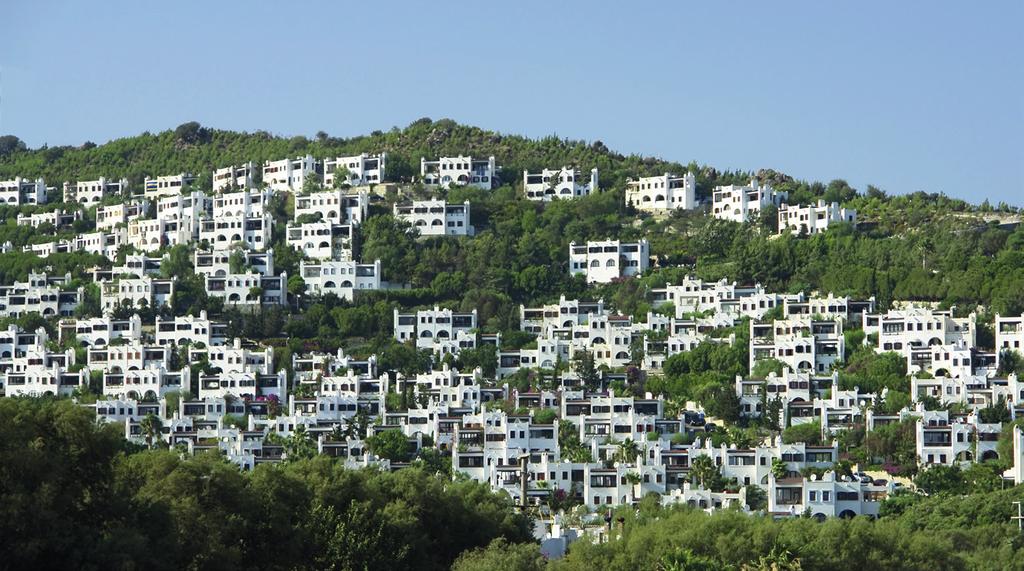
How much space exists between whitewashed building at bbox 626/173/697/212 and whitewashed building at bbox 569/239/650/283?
30.5ft

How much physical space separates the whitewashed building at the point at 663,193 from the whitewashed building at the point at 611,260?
30.5ft

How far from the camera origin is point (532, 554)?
50.3 meters

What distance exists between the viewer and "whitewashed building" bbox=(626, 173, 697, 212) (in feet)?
367

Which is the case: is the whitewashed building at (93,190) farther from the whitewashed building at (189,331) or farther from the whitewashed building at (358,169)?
the whitewashed building at (189,331)

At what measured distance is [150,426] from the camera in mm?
81812

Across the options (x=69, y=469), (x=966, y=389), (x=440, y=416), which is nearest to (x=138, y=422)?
(x=440, y=416)

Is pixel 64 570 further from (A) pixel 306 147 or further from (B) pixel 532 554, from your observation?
(A) pixel 306 147

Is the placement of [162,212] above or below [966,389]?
above

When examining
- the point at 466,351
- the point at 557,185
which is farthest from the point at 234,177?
the point at 466,351

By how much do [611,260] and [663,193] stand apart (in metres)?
11.6

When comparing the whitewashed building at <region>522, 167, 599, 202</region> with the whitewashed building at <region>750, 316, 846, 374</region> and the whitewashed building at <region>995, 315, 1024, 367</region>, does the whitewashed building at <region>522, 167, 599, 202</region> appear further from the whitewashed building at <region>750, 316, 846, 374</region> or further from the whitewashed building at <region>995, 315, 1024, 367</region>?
the whitewashed building at <region>995, 315, 1024, 367</region>

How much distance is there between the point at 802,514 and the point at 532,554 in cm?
2093

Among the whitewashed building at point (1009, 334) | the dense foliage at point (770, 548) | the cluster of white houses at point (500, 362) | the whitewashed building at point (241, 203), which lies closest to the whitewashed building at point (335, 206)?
the cluster of white houses at point (500, 362)

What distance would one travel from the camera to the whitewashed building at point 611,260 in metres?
102
